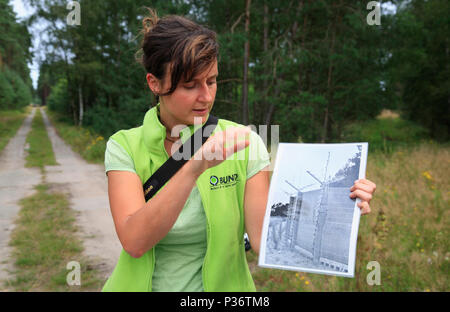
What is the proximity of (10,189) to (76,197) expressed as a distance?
1.95m

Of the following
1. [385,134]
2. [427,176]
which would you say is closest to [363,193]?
[427,176]

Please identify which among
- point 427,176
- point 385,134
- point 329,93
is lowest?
point 385,134

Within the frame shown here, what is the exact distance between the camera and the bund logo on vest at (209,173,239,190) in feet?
4.92

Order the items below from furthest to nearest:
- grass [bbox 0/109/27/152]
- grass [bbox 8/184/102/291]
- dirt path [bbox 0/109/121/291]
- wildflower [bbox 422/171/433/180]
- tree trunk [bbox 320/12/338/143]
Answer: grass [bbox 0/109/27/152]
tree trunk [bbox 320/12/338/143]
wildflower [bbox 422/171/433/180]
dirt path [bbox 0/109/121/291]
grass [bbox 8/184/102/291]

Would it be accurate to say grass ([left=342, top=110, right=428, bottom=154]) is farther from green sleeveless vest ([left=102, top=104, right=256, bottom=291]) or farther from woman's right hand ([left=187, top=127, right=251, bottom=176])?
woman's right hand ([left=187, top=127, right=251, bottom=176])

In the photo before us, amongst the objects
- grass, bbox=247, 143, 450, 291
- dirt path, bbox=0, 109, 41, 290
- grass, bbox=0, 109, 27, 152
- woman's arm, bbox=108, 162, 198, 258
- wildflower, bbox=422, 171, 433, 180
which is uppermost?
woman's arm, bbox=108, 162, 198, 258

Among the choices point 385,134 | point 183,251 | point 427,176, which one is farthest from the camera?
point 385,134

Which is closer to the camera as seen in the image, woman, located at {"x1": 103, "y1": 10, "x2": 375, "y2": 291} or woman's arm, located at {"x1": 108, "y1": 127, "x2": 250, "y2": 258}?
woman's arm, located at {"x1": 108, "y1": 127, "x2": 250, "y2": 258}

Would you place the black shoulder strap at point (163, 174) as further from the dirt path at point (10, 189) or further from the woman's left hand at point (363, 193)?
the dirt path at point (10, 189)

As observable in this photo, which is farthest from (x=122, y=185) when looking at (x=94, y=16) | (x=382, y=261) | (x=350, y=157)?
(x=94, y=16)

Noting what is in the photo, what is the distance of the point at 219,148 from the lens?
47.3 inches

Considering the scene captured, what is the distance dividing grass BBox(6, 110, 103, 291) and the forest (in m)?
4.60

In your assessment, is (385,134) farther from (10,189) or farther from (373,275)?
(373,275)

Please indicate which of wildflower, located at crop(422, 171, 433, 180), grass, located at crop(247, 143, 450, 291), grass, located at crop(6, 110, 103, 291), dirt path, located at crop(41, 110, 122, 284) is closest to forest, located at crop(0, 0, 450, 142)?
dirt path, located at crop(41, 110, 122, 284)
